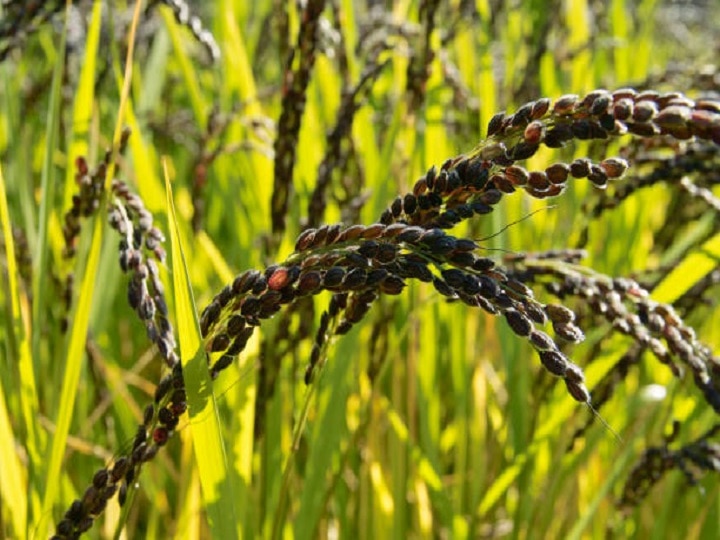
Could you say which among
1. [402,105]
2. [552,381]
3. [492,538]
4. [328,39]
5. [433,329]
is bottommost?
[492,538]

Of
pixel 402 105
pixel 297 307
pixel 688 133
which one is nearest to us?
pixel 688 133

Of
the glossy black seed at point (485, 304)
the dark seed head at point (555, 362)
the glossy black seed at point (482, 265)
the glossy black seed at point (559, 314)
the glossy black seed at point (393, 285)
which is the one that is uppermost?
the glossy black seed at point (393, 285)

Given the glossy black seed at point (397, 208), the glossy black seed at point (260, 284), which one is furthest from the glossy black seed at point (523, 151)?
the glossy black seed at point (260, 284)

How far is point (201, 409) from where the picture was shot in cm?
84

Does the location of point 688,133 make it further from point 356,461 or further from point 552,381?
point 356,461

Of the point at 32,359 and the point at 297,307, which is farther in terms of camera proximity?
the point at 297,307

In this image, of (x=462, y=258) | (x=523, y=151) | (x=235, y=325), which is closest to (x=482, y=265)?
(x=462, y=258)

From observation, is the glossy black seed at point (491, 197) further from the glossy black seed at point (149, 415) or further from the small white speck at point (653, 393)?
the small white speck at point (653, 393)

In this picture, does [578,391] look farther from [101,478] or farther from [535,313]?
[101,478]

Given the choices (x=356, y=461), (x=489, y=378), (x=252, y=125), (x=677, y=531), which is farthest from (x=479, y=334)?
(x=252, y=125)

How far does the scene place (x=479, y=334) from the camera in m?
2.12

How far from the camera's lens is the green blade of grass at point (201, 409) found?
817mm

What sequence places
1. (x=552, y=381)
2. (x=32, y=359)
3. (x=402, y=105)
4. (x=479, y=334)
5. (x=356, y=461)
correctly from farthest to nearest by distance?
(x=479, y=334) < (x=356, y=461) < (x=402, y=105) < (x=552, y=381) < (x=32, y=359)

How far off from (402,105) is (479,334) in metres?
0.67
